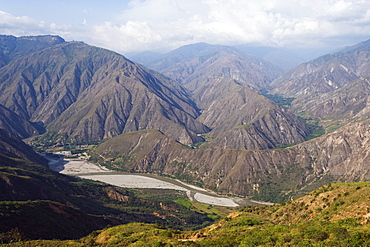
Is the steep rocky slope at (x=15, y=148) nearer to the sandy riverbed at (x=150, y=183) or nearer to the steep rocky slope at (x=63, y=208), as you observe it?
the steep rocky slope at (x=63, y=208)

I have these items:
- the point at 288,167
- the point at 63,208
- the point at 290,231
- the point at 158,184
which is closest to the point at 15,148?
the point at 158,184

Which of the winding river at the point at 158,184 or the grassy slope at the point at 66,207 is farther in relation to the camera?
the winding river at the point at 158,184

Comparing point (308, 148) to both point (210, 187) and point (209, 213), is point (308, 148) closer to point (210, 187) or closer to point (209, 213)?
point (210, 187)

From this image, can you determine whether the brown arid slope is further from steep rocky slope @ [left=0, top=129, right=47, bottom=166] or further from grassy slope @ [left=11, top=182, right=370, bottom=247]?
steep rocky slope @ [left=0, top=129, right=47, bottom=166]

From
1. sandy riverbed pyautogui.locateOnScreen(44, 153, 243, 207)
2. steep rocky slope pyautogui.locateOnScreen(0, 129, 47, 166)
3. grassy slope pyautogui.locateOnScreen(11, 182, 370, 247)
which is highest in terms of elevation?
grassy slope pyautogui.locateOnScreen(11, 182, 370, 247)

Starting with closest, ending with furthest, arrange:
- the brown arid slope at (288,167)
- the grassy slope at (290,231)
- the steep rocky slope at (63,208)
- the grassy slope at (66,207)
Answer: the grassy slope at (290,231) → the steep rocky slope at (63,208) → the grassy slope at (66,207) → the brown arid slope at (288,167)

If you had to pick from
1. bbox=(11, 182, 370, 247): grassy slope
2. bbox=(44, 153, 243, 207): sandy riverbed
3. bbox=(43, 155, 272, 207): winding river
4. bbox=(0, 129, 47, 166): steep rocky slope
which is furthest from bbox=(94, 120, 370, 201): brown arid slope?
bbox=(0, 129, 47, 166): steep rocky slope

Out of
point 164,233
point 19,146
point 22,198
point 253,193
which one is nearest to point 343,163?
point 253,193

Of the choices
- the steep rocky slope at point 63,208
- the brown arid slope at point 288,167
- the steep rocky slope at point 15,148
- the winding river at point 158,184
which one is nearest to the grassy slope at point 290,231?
the steep rocky slope at point 63,208

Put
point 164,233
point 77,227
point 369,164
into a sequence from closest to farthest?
1. point 164,233
2. point 77,227
3. point 369,164

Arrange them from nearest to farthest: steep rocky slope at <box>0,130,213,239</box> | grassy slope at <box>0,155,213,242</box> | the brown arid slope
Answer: steep rocky slope at <box>0,130,213,239</box>, grassy slope at <box>0,155,213,242</box>, the brown arid slope

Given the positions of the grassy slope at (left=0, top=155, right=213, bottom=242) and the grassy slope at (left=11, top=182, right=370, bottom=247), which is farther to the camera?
the grassy slope at (left=0, top=155, right=213, bottom=242)
